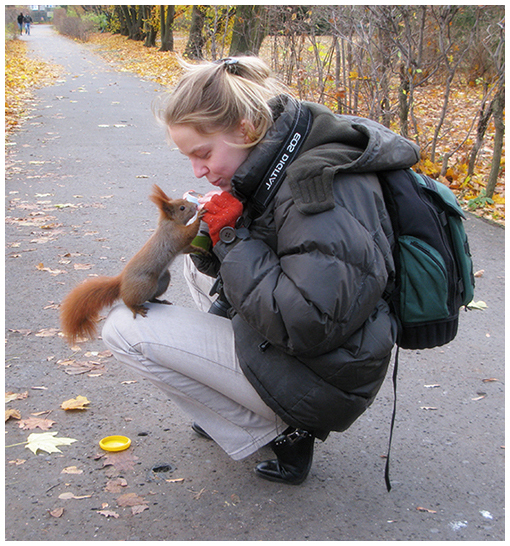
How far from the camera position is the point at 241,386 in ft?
6.47

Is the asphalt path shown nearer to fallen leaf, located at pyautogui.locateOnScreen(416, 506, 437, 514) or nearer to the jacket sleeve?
fallen leaf, located at pyautogui.locateOnScreen(416, 506, 437, 514)

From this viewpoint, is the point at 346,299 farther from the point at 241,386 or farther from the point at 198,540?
the point at 198,540

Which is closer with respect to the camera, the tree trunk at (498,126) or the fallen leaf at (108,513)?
the fallen leaf at (108,513)

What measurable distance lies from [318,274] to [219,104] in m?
0.72

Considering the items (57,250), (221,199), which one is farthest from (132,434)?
(57,250)

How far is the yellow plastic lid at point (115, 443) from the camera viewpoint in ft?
7.63

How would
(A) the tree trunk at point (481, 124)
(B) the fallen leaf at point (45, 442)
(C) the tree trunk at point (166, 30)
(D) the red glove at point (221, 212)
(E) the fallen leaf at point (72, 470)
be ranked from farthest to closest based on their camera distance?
(C) the tree trunk at point (166, 30)
(A) the tree trunk at point (481, 124)
(B) the fallen leaf at point (45, 442)
(E) the fallen leaf at point (72, 470)
(D) the red glove at point (221, 212)

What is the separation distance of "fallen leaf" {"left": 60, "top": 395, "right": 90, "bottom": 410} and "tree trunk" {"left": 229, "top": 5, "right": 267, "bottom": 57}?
9.17 meters

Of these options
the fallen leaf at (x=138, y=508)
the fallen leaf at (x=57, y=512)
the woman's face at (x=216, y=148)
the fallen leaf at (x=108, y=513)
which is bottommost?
the fallen leaf at (x=57, y=512)

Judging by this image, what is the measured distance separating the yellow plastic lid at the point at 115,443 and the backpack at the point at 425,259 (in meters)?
1.19

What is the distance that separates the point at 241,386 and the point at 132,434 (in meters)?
0.73

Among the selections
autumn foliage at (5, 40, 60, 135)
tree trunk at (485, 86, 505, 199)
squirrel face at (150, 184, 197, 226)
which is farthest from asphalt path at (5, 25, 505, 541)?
autumn foliage at (5, 40, 60, 135)

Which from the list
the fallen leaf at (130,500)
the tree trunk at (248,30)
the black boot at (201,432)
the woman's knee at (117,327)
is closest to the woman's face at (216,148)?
the woman's knee at (117,327)

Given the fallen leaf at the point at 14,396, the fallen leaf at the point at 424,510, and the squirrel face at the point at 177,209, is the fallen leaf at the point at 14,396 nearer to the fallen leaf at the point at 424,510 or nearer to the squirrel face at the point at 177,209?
the squirrel face at the point at 177,209
